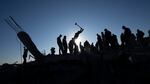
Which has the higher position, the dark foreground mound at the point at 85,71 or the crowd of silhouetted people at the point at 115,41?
the crowd of silhouetted people at the point at 115,41

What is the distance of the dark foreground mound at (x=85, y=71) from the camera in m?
15.0

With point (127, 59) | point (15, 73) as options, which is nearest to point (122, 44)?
point (127, 59)

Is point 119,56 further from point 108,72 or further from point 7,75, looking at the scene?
point 7,75

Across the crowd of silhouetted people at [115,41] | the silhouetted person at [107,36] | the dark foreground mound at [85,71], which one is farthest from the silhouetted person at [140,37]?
the dark foreground mound at [85,71]

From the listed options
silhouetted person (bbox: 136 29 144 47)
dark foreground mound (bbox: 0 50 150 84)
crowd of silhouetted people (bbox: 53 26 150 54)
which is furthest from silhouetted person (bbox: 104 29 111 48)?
dark foreground mound (bbox: 0 50 150 84)

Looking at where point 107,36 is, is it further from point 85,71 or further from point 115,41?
point 85,71

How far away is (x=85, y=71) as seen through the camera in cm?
1555

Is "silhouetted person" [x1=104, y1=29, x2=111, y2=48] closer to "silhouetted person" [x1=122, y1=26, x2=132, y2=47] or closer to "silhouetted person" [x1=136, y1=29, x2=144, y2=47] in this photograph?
"silhouetted person" [x1=122, y1=26, x2=132, y2=47]

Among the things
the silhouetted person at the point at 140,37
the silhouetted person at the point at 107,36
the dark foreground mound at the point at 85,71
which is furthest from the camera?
the silhouetted person at the point at 140,37

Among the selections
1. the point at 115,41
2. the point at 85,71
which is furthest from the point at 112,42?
the point at 85,71

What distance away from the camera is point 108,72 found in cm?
1502

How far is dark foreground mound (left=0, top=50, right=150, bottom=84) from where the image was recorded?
49.1 feet

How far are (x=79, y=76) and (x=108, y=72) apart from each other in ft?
6.70

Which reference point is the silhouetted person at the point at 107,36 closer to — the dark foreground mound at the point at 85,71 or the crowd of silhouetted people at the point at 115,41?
the crowd of silhouetted people at the point at 115,41
